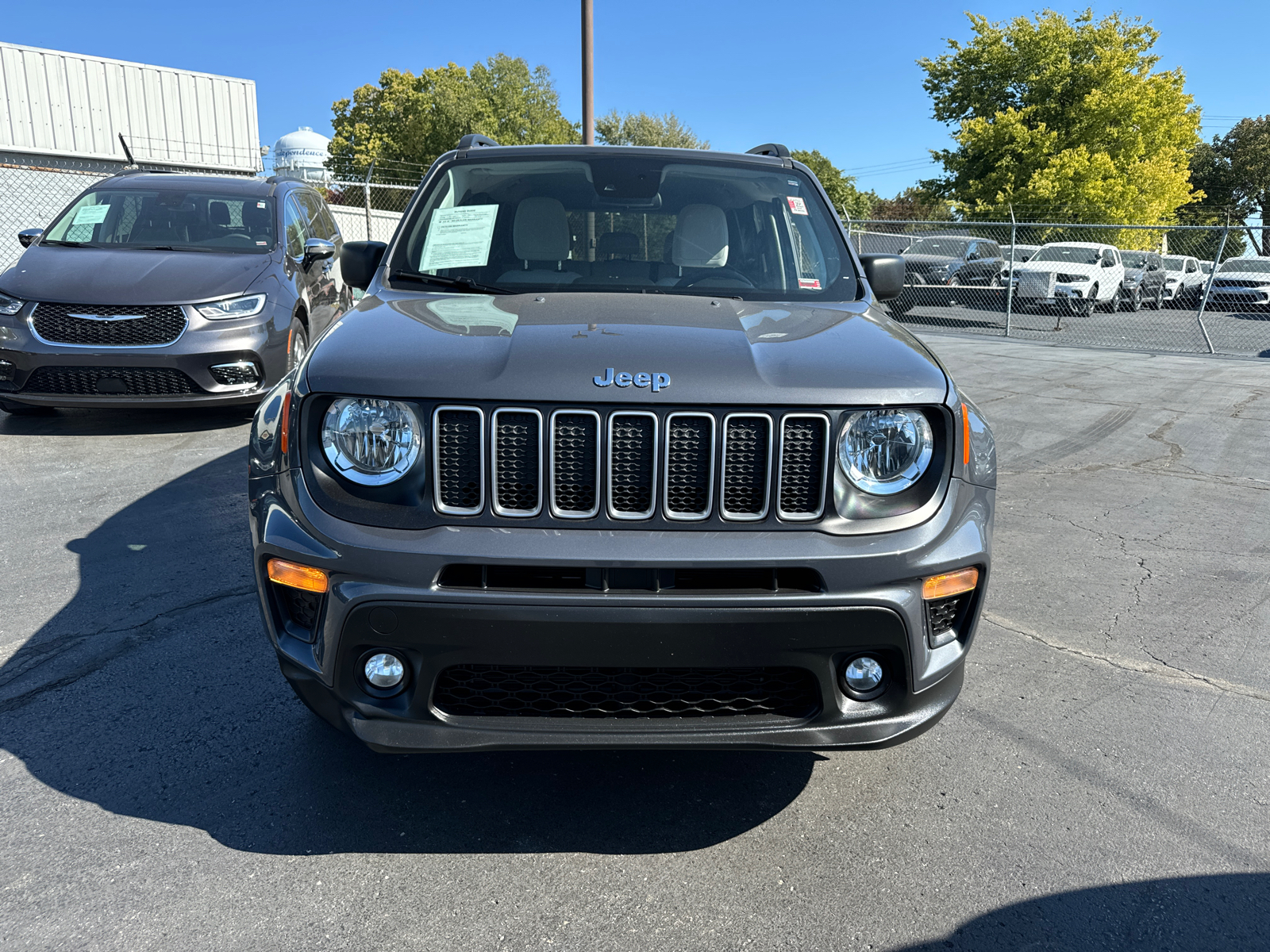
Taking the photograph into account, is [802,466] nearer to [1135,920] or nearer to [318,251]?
[1135,920]

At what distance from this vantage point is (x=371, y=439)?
229 centimetres

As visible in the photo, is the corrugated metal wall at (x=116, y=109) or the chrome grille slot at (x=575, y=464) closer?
the chrome grille slot at (x=575, y=464)

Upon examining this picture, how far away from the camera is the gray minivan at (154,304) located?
6.36 metres

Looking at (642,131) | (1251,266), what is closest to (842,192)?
(642,131)

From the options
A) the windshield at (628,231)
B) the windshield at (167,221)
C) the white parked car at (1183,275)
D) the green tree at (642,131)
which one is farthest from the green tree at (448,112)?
the windshield at (628,231)

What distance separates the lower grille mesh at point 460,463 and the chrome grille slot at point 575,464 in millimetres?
182

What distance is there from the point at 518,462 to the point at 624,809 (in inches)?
40.8

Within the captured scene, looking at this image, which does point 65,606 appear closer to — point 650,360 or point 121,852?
point 121,852

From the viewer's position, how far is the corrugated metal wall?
28875mm

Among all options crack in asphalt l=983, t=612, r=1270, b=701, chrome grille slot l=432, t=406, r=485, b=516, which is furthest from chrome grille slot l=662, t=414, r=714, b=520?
crack in asphalt l=983, t=612, r=1270, b=701

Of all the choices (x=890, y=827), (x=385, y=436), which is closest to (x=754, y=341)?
(x=385, y=436)

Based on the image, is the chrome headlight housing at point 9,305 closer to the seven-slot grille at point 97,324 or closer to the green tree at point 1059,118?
the seven-slot grille at point 97,324

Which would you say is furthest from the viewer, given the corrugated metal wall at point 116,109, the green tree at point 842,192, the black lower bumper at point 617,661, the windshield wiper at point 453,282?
the green tree at point 842,192

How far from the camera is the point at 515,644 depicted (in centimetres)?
212
